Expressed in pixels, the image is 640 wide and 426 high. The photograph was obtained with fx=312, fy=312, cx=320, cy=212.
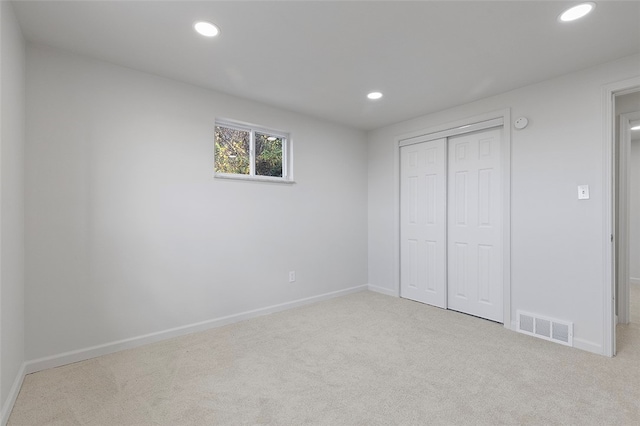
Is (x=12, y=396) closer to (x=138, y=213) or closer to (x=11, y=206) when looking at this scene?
(x=11, y=206)

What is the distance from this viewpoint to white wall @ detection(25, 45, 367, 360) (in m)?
2.31

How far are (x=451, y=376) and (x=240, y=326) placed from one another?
197 centimetres

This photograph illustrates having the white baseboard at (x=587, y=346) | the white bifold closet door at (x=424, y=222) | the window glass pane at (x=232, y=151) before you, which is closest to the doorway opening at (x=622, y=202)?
the white baseboard at (x=587, y=346)

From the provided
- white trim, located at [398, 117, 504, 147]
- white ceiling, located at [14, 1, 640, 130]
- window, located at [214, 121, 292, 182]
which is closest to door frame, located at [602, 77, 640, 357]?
white ceiling, located at [14, 1, 640, 130]

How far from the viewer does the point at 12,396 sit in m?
1.85

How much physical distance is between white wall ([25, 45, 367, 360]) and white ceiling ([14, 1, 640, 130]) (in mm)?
301

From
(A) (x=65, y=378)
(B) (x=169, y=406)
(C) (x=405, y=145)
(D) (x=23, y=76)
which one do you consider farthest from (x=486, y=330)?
(D) (x=23, y=76)

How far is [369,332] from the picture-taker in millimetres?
2986

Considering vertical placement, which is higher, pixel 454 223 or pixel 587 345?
pixel 454 223

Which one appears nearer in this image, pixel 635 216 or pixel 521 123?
pixel 521 123

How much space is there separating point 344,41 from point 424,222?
249 centimetres

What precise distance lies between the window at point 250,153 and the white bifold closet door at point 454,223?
1.64 m

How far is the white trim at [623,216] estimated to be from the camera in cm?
321

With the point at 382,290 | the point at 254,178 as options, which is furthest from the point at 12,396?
the point at 382,290
